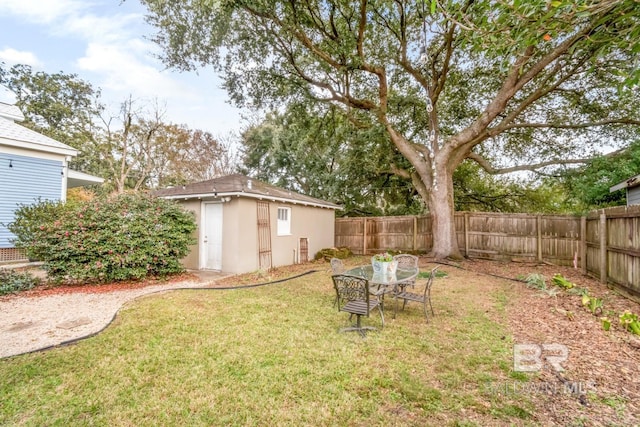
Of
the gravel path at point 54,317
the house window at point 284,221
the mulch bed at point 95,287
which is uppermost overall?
the house window at point 284,221

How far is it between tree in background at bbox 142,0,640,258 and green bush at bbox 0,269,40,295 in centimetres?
805

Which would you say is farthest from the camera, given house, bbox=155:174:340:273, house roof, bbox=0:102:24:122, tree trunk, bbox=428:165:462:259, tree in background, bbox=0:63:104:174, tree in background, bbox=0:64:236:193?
tree in background, bbox=0:64:236:193

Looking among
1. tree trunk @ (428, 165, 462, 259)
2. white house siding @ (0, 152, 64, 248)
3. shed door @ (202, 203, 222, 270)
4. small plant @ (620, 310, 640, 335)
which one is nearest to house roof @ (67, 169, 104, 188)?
white house siding @ (0, 152, 64, 248)

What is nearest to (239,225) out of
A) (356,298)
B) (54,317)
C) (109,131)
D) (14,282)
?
(54,317)

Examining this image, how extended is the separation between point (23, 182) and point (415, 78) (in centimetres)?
1468

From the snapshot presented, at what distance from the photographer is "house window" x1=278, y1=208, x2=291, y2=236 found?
35.0 feet

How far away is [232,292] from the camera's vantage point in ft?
21.6

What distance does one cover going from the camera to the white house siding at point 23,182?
9383 mm

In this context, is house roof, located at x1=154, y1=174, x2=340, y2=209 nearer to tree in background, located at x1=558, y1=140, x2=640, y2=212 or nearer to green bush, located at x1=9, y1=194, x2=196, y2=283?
green bush, located at x1=9, y1=194, x2=196, y2=283

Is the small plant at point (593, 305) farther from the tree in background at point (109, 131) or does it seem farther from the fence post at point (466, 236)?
the tree in background at point (109, 131)

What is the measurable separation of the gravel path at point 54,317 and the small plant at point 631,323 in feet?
24.9

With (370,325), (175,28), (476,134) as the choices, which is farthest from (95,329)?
(476,134)

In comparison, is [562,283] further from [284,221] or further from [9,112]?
[9,112]

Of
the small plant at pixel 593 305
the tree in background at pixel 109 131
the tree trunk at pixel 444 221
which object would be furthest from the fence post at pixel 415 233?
the tree in background at pixel 109 131
